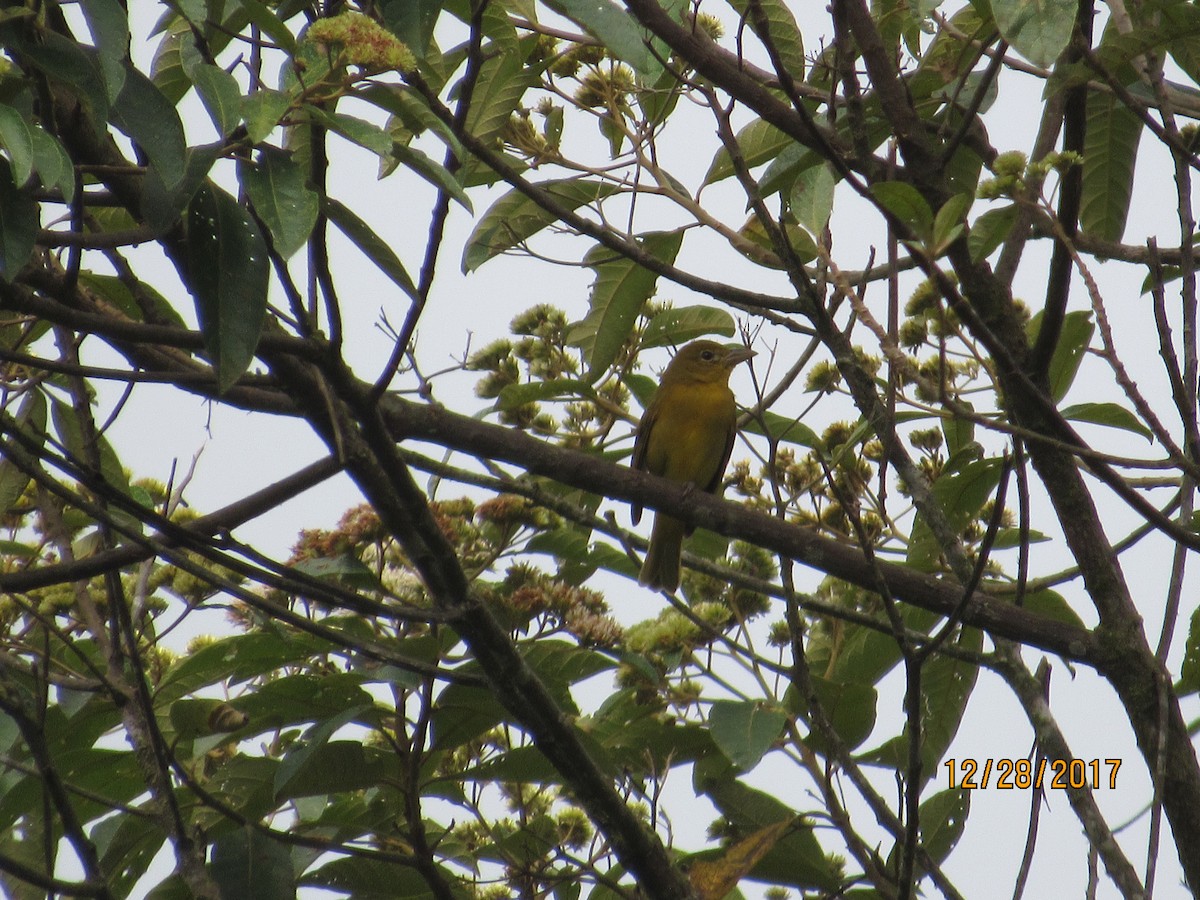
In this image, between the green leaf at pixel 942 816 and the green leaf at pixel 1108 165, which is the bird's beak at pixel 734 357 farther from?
the green leaf at pixel 942 816

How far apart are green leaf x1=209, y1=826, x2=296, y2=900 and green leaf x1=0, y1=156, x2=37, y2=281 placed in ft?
4.95

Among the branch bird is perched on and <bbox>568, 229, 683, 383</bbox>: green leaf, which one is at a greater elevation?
the branch bird is perched on

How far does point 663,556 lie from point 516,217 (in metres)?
1.79

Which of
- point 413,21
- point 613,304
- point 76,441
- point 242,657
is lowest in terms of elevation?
point 242,657

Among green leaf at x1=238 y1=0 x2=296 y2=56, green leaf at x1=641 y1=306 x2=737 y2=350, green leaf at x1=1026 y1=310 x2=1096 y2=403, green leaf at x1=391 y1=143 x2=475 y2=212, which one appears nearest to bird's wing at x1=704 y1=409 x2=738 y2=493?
green leaf at x1=641 y1=306 x2=737 y2=350

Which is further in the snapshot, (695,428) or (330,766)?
(695,428)

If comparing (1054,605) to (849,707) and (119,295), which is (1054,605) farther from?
(119,295)

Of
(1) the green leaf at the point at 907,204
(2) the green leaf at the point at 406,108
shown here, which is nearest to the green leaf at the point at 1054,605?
(1) the green leaf at the point at 907,204

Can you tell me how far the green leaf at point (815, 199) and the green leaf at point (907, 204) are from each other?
49cm

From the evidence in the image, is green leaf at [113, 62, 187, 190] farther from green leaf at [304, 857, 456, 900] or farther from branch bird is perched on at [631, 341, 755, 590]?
branch bird is perched on at [631, 341, 755, 590]

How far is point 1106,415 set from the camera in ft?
11.0

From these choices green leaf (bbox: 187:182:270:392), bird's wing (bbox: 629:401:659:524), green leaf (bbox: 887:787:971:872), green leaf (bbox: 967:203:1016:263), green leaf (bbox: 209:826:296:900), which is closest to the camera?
green leaf (bbox: 187:182:270:392)

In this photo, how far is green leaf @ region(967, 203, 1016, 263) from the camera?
2.46 metres

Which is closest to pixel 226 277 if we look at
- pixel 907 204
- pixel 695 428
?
pixel 907 204
